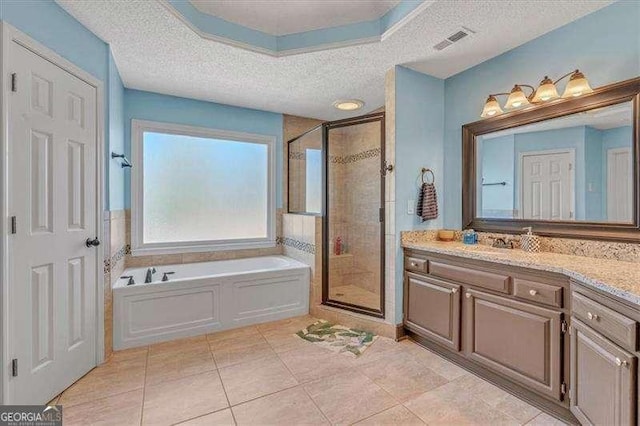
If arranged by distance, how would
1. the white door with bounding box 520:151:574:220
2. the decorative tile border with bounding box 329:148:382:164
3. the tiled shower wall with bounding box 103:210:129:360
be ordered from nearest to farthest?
the white door with bounding box 520:151:574:220 → the tiled shower wall with bounding box 103:210:129:360 → the decorative tile border with bounding box 329:148:382:164

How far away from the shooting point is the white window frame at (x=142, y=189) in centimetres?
317

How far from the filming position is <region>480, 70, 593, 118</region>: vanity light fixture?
1.84 meters

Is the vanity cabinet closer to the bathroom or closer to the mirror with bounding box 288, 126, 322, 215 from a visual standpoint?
the bathroom

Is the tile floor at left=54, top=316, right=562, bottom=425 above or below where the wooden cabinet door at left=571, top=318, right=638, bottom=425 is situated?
below

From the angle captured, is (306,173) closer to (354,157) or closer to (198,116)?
(354,157)

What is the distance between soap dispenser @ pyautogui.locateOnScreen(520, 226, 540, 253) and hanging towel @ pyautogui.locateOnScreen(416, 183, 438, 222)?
705 millimetres

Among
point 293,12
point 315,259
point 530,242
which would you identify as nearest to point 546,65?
point 530,242

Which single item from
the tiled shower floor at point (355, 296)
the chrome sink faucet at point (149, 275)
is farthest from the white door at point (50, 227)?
the tiled shower floor at point (355, 296)

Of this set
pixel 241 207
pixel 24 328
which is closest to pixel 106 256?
pixel 24 328

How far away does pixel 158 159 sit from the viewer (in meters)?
3.33

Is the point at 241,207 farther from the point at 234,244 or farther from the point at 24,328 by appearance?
the point at 24,328

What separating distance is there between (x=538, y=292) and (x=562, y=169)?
1000 mm

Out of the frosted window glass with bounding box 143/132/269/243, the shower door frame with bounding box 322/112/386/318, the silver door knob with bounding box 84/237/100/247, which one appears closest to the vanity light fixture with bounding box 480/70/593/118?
the shower door frame with bounding box 322/112/386/318

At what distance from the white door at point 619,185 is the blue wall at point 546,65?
47 cm
